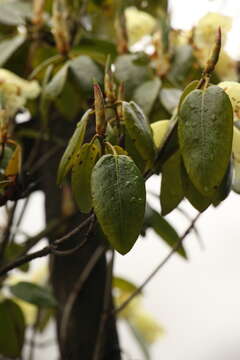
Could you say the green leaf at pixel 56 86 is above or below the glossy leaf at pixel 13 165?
below

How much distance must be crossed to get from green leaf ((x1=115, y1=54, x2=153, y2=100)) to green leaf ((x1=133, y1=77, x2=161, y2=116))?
18mm

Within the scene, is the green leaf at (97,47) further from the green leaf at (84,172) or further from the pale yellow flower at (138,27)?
the green leaf at (84,172)

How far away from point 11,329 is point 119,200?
462mm

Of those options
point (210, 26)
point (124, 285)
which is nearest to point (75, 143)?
point (210, 26)

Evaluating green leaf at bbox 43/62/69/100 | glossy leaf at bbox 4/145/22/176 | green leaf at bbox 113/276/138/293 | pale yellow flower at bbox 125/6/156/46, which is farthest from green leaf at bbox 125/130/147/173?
green leaf at bbox 113/276/138/293

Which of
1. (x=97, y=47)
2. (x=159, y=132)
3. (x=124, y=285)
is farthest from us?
(x=124, y=285)

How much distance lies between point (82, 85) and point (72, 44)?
7.5 inches

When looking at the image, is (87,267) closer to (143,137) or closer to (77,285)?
(77,285)

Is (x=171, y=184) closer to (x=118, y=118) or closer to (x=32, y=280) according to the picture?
(x=118, y=118)

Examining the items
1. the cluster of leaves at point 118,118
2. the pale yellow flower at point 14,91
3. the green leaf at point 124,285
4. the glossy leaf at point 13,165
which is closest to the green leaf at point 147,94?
the cluster of leaves at point 118,118

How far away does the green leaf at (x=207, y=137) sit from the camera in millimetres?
479

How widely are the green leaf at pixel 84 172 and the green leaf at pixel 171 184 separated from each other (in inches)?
2.5

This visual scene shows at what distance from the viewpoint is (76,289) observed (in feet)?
3.10

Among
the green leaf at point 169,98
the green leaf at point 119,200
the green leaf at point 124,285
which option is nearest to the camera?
the green leaf at point 119,200
